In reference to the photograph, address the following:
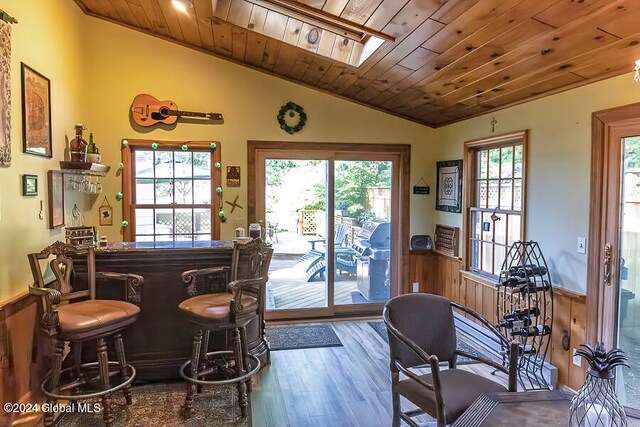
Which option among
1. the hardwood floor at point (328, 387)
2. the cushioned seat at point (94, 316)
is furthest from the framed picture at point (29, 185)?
the hardwood floor at point (328, 387)

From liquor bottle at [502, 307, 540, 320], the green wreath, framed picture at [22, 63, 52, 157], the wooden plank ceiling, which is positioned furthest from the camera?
the green wreath

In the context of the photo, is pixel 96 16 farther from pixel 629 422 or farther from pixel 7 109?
pixel 629 422

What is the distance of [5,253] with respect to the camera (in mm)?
2645

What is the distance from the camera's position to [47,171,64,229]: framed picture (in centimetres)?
336

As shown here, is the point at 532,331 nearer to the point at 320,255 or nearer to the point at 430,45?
the point at 430,45

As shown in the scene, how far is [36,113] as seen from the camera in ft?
10.2

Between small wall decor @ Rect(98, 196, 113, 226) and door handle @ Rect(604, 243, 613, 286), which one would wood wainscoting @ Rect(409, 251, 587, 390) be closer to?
door handle @ Rect(604, 243, 613, 286)

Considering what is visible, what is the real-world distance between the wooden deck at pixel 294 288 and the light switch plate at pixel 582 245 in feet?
8.92

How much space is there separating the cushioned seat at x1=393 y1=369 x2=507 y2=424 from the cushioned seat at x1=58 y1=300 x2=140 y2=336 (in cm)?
178

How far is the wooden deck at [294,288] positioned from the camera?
→ 5.10m

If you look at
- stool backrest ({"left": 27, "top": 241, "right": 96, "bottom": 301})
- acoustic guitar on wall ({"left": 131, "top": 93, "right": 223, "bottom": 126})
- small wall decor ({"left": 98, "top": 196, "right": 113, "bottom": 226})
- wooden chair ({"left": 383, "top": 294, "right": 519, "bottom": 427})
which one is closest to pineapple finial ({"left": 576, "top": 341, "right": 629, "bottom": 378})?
wooden chair ({"left": 383, "top": 294, "right": 519, "bottom": 427})

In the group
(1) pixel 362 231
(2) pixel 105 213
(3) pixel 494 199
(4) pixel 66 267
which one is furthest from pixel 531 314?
(2) pixel 105 213

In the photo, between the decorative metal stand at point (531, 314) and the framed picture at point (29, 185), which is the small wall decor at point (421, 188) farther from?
the framed picture at point (29, 185)

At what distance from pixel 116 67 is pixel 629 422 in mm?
5031
